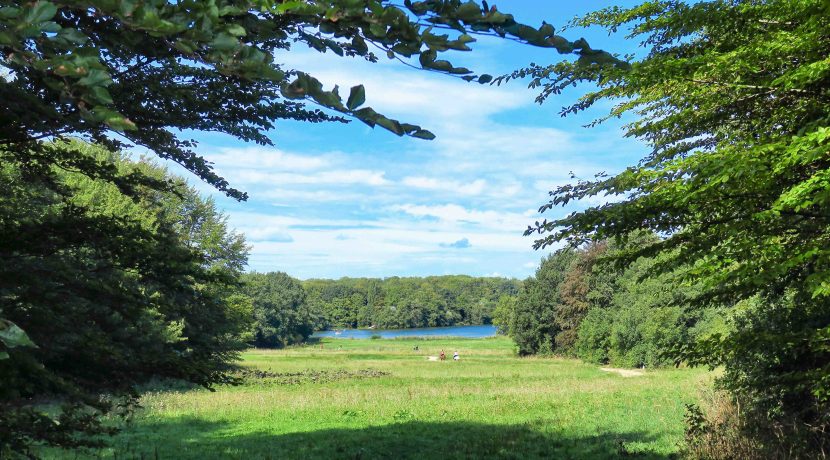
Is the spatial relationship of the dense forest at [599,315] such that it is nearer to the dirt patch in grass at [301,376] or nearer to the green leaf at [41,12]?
the dirt patch in grass at [301,376]

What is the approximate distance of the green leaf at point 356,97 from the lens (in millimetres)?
1641

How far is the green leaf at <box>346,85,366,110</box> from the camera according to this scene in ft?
5.38

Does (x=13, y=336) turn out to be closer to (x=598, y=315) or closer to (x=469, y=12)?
(x=469, y=12)

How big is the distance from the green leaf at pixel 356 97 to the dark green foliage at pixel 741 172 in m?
4.99

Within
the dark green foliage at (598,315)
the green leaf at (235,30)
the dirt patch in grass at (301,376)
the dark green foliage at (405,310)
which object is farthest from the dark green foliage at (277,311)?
the green leaf at (235,30)

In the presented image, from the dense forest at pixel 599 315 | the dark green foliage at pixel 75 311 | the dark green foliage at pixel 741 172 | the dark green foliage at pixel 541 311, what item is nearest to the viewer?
the dark green foliage at pixel 75 311

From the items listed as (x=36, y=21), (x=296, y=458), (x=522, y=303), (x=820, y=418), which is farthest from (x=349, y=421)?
(x=522, y=303)

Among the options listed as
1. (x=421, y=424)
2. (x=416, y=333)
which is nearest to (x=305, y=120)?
(x=421, y=424)

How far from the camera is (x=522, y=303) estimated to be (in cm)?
6606

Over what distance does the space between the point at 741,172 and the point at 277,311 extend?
8882cm

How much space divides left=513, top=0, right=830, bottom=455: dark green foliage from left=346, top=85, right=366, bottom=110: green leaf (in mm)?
4988

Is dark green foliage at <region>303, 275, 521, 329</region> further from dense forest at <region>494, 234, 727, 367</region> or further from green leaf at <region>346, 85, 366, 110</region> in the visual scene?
green leaf at <region>346, 85, 366, 110</region>

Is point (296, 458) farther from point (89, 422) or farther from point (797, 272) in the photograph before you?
point (797, 272)

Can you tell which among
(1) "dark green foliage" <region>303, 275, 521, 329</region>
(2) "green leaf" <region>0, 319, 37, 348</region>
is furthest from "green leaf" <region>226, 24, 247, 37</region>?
(1) "dark green foliage" <region>303, 275, 521, 329</region>
